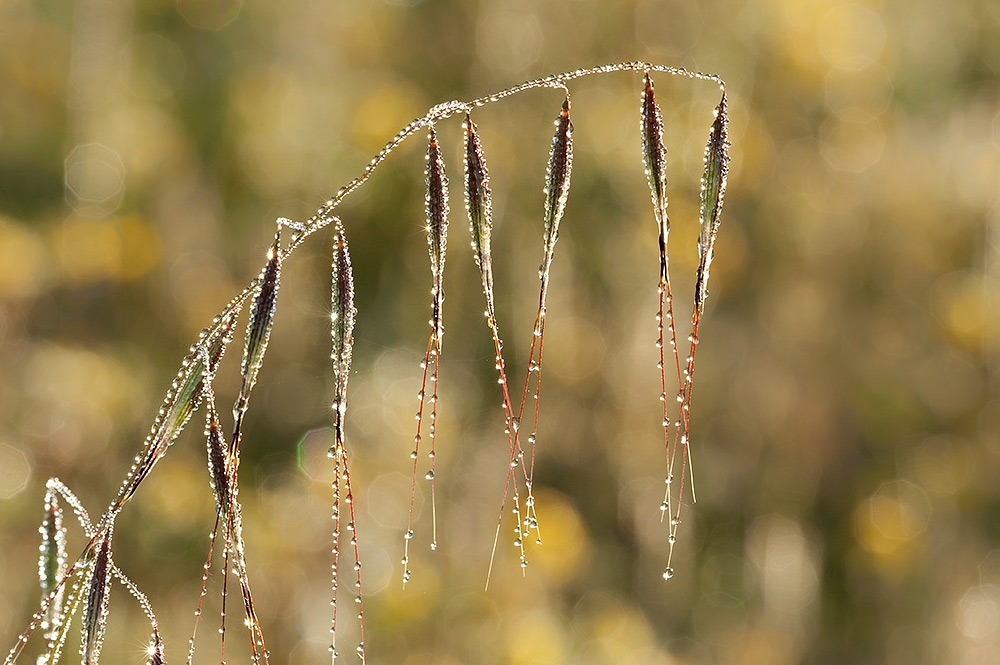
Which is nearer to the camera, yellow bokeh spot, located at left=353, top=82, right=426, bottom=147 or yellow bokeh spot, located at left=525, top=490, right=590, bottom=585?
yellow bokeh spot, located at left=525, top=490, right=590, bottom=585

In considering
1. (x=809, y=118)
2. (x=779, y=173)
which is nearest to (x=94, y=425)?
(x=779, y=173)

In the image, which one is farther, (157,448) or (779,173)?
(779,173)

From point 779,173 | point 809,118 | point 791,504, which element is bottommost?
point 791,504

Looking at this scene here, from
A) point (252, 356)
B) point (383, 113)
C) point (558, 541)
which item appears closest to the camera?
point (252, 356)

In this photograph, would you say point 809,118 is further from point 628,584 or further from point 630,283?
point 628,584

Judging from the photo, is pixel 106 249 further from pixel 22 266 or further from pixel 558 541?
pixel 558 541

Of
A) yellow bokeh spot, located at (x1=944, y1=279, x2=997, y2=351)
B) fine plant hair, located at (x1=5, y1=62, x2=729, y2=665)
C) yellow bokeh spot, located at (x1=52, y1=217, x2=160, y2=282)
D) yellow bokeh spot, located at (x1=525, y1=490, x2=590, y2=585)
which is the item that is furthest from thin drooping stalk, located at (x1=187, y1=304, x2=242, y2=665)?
yellow bokeh spot, located at (x1=944, y1=279, x2=997, y2=351)

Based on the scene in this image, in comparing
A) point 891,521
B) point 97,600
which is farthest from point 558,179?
point 891,521

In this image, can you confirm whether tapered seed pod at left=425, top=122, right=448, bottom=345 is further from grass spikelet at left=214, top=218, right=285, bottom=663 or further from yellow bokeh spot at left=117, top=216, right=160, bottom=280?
yellow bokeh spot at left=117, top=216, right=160, bottom=280

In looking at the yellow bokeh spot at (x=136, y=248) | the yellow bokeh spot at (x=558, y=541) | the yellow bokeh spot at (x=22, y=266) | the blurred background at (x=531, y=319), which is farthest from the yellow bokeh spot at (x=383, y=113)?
the yellow bokeh spot at (x=558, y=541)
